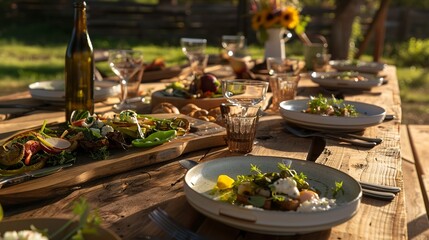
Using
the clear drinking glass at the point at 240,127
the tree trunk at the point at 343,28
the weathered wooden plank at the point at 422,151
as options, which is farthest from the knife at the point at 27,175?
the tree trunk at the point at 343,28

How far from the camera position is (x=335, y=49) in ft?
23.3

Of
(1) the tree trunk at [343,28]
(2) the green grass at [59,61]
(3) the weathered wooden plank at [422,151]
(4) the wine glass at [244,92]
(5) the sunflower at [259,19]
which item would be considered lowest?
(2) the green grass at [59,61]

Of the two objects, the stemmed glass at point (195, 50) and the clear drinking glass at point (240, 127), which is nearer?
the clear drinking glass at point (240, 127)

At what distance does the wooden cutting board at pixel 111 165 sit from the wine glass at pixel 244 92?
118mm

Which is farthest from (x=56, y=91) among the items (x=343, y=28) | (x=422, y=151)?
(x=343, y=28)

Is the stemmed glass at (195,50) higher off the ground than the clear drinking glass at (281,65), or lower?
higher

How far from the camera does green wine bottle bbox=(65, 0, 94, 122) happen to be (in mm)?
2318

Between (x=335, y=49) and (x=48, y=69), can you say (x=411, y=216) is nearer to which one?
(x=335, y=49)

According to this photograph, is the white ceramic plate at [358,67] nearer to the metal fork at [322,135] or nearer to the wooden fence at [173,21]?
the metal fork at [322,135]

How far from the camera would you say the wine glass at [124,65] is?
2.67 m

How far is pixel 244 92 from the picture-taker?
6.77 feet

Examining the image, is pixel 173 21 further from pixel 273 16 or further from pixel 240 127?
pixel 240 127

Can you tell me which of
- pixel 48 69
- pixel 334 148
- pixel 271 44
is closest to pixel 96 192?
pixel 334 148

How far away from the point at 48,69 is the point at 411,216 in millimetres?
7267
